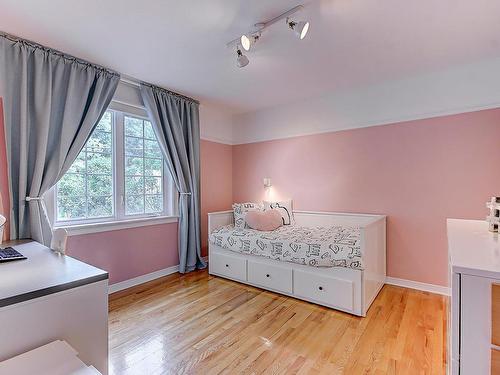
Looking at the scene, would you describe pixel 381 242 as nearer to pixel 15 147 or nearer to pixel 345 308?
pixel 345 308

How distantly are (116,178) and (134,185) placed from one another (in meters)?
0.24

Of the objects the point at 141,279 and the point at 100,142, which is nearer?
the point at 100,142

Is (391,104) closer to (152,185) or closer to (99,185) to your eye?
(152,185)

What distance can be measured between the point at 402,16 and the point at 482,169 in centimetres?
172

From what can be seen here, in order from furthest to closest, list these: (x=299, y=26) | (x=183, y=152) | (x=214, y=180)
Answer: (x=214, y=180)
(x=183, y=152)
(x=299, y=26)

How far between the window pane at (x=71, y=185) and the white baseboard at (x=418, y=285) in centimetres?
349

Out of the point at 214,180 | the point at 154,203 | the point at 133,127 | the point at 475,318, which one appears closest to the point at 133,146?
the point at 133,127

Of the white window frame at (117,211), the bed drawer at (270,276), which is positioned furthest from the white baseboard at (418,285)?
the white window frame at (117,211)

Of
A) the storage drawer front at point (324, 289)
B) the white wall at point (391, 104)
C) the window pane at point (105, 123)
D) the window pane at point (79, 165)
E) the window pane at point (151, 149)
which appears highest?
the white wall at point (391, 104)

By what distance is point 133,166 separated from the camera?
9.97ft

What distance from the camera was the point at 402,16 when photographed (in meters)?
1.81

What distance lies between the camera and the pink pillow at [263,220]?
10.4ft

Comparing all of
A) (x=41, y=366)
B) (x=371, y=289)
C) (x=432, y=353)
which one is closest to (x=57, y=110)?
(x=41, y=366)

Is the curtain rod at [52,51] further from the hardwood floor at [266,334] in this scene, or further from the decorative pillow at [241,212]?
the hardwood floor at [266,334]
